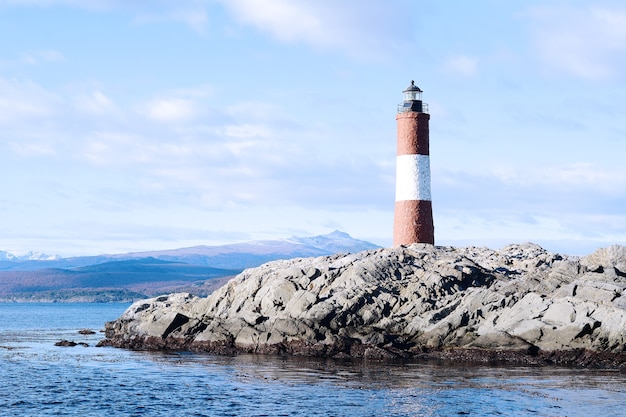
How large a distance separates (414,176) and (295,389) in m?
28.8

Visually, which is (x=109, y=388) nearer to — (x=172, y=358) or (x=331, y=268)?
(x=172, y=358)

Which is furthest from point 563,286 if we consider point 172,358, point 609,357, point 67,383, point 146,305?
point 146,305

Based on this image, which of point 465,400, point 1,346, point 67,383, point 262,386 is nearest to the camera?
point 465,400

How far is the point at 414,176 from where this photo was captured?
61844 mm

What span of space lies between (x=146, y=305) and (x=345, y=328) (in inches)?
1046

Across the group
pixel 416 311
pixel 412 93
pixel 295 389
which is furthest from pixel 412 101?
pixel 295 389

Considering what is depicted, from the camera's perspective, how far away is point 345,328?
1941 inches

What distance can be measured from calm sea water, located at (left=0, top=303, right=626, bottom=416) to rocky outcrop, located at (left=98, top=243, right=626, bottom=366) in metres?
2.90

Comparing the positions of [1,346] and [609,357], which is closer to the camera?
[609,357]

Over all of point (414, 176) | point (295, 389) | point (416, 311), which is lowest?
point (295, 389)

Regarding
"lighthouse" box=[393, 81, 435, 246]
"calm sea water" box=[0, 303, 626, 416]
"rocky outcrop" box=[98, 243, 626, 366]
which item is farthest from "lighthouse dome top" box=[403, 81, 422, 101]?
"calm sea water" box=[0, 303, 626, 416]

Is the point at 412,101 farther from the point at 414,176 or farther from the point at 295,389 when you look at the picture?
the point at 295,389

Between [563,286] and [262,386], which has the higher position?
[563,286]

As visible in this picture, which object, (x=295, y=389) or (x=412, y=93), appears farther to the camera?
(x=412, y=93)
